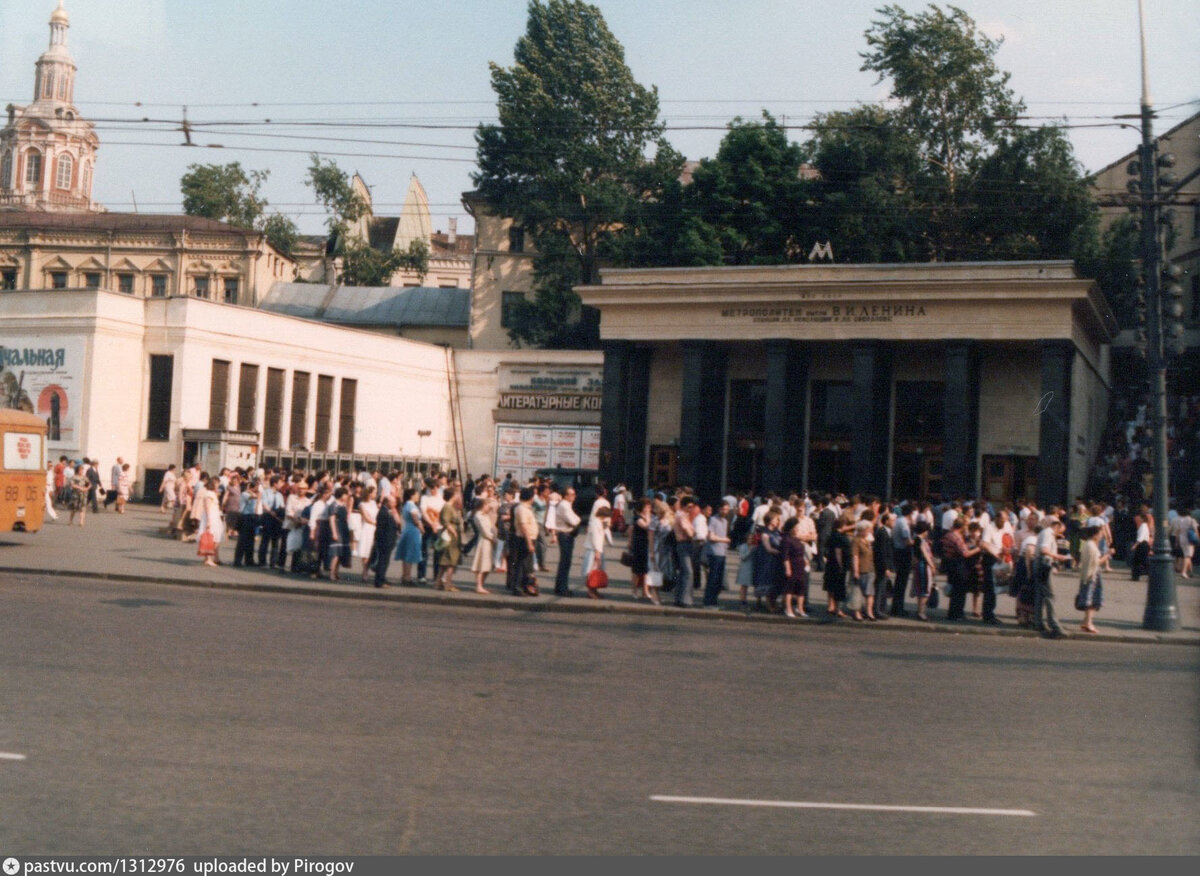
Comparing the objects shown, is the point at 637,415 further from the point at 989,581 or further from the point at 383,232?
the point at 383,232

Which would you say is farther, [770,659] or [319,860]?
[770,659]

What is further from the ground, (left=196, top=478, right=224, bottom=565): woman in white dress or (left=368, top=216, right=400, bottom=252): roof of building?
(left=368, top=216, right=400, bottom=252): roof of building

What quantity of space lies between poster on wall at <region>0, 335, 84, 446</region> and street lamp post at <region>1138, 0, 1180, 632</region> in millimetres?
33390

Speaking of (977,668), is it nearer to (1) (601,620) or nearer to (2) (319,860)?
(1) (601,620)

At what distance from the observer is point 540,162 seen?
187 feet

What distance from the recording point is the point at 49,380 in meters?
40.2

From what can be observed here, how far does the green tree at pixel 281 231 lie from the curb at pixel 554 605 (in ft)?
208

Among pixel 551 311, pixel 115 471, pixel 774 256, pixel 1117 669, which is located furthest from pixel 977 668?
pixel 551 311

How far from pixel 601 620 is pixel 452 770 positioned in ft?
33.2

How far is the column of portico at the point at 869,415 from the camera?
38031mm

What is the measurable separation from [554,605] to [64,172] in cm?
9925

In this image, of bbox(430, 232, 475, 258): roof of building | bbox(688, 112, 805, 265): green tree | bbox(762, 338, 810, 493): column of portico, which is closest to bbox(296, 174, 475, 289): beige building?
bbox(430, 232, 475, 258): roof of building

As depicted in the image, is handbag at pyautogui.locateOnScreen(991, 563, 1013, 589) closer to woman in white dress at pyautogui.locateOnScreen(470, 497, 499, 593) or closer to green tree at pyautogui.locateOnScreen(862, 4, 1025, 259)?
woman in white dress at pyautogui.locateOnScreen(470, 497, 499, 593)

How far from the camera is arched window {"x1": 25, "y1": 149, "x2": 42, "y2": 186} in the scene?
102 meters
